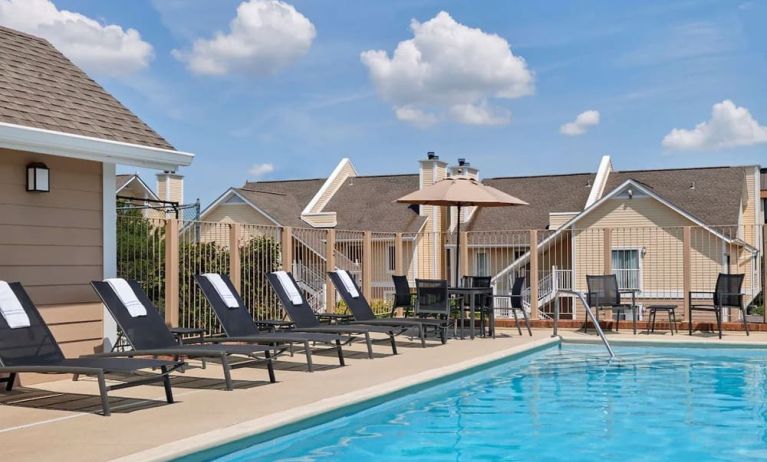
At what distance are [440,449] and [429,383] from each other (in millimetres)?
2223

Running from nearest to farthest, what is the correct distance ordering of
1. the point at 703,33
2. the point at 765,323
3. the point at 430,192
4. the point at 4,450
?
the point at 4,450 → the point at 430,192 → the point at 765,323 → the point at 703,33

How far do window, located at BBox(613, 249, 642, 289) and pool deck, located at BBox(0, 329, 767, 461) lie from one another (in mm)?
11984

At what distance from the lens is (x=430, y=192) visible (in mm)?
14258

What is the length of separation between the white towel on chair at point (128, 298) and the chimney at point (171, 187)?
105 feet

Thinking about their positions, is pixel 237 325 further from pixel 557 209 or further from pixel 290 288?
pixel 557 209

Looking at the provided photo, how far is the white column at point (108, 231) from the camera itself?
31.3 feet

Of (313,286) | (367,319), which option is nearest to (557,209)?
(313,286)

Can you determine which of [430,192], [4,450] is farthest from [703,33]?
[4,450]

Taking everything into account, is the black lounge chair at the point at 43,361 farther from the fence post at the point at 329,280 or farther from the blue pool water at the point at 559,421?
the fence post at the point at 329,280

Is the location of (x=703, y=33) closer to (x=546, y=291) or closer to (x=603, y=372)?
(x=546, y=291)

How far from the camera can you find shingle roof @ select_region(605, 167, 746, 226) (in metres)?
30.6

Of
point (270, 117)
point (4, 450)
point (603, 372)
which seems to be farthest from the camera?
point (270, 117)

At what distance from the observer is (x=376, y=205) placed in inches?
1442

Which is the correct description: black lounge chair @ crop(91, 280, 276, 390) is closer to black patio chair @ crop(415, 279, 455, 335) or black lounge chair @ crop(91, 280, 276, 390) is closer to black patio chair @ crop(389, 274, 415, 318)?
black patio chair @ crop(415, 279, 455, 335)
